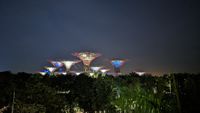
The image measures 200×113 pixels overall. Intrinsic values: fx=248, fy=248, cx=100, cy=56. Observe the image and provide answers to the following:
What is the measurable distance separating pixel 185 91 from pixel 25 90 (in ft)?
19.6

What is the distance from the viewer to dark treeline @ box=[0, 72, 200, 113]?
17.5 feet

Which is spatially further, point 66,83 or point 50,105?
point 66,83

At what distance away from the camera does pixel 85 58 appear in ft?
114

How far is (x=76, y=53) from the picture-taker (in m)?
35.6

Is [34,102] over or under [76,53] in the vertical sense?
under

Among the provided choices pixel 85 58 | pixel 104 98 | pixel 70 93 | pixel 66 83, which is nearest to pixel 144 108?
pixel 104 98

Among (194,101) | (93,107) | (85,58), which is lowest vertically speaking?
(93,107)

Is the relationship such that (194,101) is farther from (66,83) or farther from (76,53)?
(76,53)

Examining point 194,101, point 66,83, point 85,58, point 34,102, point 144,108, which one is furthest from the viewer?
point 85,58

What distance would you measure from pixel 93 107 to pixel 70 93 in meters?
1.51

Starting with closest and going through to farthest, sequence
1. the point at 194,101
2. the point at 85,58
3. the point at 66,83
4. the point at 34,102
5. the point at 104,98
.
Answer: the point at 194,101, the point at 34,102, the point at 104,98, the point at 66,83, the point at 85,58

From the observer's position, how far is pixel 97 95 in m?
13.6

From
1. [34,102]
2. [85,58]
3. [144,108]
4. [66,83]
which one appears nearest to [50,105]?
[34,102]

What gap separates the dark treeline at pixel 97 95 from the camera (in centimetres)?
532
